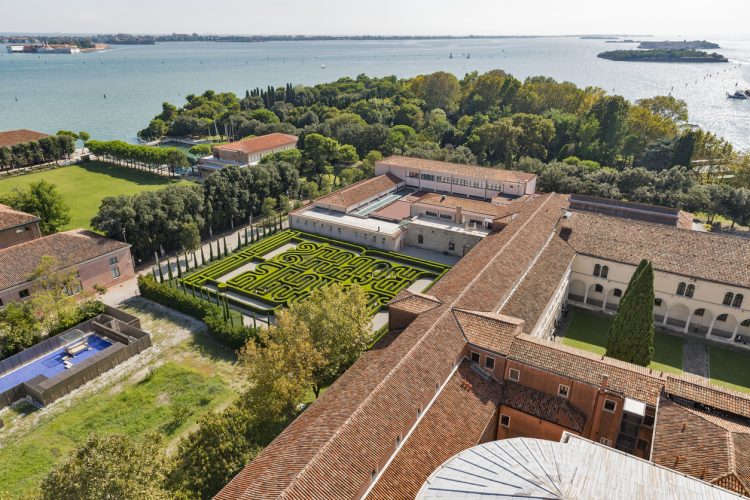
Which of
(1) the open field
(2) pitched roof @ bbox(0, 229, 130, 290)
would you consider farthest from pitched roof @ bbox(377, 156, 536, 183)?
(1) the open field

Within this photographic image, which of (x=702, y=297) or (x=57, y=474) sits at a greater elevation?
(x=57, y=474)

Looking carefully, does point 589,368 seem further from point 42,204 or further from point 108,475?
point 42,204

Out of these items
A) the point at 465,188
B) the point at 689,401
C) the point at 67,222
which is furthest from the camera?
the point at 465,188

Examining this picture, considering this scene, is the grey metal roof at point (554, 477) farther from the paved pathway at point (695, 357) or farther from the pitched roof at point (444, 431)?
the paved pathway at point (695, 357)

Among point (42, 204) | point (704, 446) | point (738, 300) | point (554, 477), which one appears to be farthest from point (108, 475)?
point (42, 204)

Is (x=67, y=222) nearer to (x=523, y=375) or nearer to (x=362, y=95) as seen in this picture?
(x=523, y=375)

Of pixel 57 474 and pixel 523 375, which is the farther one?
pixel 523 375

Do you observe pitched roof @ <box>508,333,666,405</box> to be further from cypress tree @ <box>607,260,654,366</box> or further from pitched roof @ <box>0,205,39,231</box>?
pitched roof @ <box>0,205,39,231</box>

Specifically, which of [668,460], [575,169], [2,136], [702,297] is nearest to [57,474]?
[668,460]
